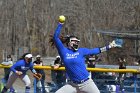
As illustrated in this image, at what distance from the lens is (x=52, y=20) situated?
139 feet

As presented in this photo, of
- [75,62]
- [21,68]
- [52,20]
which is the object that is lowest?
[21,68]

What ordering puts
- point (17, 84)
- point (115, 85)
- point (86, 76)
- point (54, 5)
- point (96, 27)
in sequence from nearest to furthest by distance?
point (86, 76)
point (115, 85)
point (17, 84)
point (96, 27)
point (54, 5)

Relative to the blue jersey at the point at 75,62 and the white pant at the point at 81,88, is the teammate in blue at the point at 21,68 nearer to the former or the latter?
the blue jersey at the point at 75,62

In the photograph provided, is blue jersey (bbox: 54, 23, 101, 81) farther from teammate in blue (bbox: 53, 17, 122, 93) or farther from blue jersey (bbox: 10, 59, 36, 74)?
blue jersey (bbox: 10, 59, 36, 74)

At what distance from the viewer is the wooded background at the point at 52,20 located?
40.9m

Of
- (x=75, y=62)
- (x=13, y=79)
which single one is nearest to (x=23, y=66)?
(x=13, y=79)

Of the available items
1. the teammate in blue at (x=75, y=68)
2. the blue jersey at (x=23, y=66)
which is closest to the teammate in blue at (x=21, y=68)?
the blue jersey at (x=23, y=66)

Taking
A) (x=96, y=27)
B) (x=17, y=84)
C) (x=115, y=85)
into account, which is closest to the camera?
(x=115, y=85)

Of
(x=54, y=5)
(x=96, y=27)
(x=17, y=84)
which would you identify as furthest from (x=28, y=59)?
(x=54, y=5)

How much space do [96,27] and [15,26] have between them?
7.38 m

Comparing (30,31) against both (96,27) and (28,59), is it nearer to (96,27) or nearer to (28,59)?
(96,27)

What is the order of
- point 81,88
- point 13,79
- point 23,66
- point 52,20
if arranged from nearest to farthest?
point 81,88
point 23,66
point 13,79
point 52,20

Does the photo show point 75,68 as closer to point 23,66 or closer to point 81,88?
point 81,88

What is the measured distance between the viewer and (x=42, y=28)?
43062 millimetres
